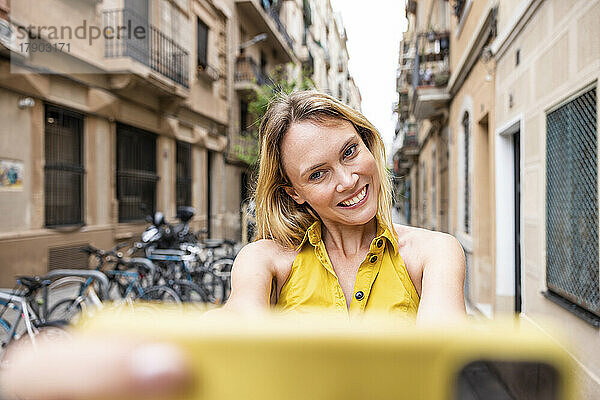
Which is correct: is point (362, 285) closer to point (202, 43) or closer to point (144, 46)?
point (144, 46)

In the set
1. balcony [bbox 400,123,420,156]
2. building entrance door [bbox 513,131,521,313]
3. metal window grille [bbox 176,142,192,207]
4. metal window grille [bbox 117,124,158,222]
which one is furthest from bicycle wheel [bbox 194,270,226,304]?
balcony [bbox 400,123,420,156]

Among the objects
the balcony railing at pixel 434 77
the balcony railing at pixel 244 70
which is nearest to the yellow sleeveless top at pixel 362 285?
the balcony railing at pixel 434 77

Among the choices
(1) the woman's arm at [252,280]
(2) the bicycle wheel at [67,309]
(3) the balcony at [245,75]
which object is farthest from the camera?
(3) the balcony at [245,75]

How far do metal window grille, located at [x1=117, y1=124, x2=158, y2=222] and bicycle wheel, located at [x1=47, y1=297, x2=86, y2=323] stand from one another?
5256mm

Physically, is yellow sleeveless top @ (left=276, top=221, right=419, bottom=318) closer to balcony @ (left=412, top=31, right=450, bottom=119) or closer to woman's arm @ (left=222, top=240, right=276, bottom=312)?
woman's arm @ (left=222, top=240, right=276, bottom=312)

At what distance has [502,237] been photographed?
6.38m

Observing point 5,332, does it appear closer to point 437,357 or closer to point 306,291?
point 306,291

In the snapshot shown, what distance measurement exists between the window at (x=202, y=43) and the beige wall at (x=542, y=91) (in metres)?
11.4

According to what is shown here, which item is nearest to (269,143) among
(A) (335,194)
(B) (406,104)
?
(A) (335,194)

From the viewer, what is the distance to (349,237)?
1382mm

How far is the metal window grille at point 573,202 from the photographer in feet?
11.5

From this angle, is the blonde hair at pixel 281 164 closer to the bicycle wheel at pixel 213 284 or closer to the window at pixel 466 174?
the bicycle wheel at pixel 213 284

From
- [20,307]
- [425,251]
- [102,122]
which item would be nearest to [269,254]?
[425,251]

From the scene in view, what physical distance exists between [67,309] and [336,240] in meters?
4.74
